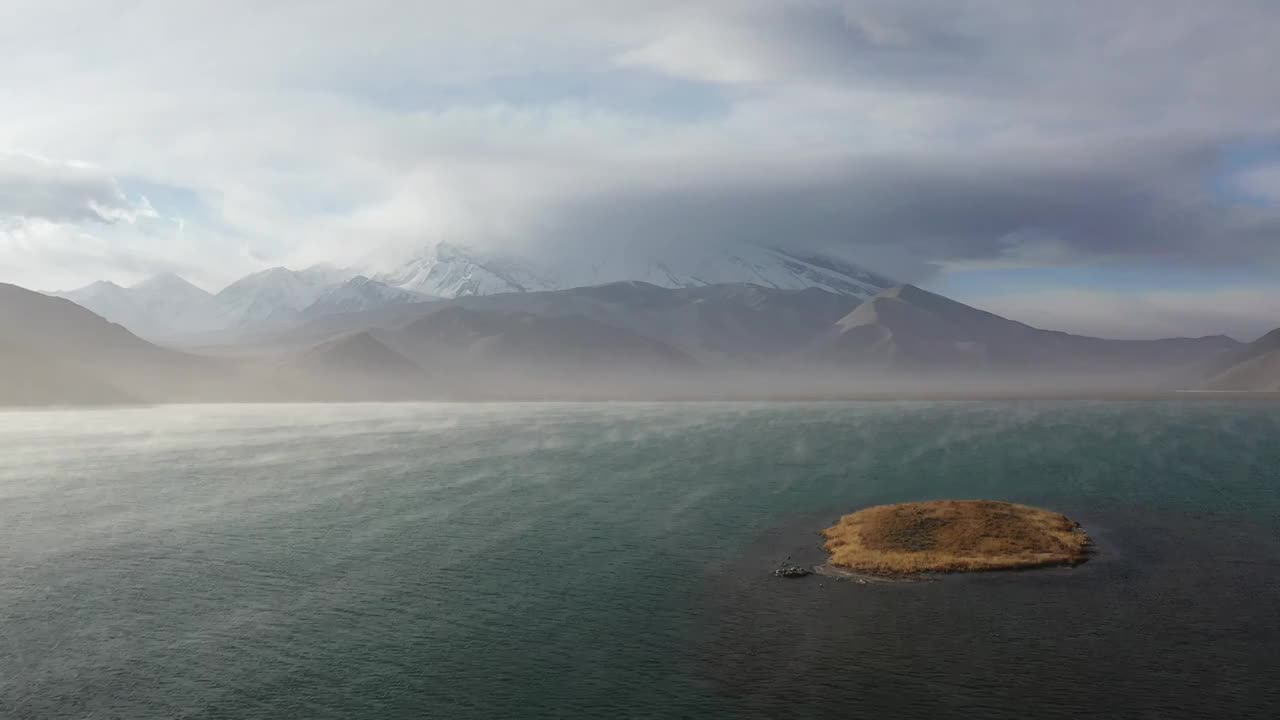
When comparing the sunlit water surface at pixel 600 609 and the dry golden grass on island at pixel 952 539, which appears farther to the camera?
the dry golden grass on island at pixel 952 539

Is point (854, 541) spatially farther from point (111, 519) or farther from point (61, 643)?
point (111, 519)

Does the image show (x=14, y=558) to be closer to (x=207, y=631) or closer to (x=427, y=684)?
(x=207, y=631)

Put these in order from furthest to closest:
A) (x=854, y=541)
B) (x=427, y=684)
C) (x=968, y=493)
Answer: (x=968, y=493) → (x=854, y=541) → (x=427, y=684)

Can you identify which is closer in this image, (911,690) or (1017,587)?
(911,690)

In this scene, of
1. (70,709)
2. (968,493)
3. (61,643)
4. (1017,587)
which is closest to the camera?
(70,709)

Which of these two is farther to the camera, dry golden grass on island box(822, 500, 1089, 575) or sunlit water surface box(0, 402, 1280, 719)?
dry golden grass on island box(822, 500, 1089, 575)

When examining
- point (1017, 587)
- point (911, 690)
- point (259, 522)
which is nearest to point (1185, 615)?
point (1017, 587)
